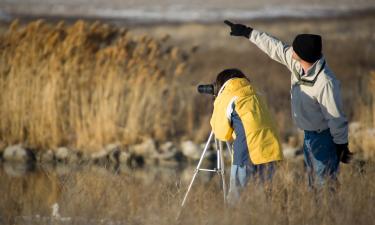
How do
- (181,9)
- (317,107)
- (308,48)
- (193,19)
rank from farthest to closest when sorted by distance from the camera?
(181,9)
(193,19)
(317,107)
(308,48)

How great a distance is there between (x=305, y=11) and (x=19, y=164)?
78.1 ft

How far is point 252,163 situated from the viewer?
8148mm

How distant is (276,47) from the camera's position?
8.65 meters

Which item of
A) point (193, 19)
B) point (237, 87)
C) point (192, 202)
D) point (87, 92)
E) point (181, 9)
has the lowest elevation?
point (192, 202)

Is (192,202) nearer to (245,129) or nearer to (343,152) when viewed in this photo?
(245,129)

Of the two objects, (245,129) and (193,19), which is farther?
(193,19)

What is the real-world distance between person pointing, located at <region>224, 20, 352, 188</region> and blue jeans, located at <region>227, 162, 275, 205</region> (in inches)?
18.2

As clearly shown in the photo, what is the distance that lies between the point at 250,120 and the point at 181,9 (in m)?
31.7

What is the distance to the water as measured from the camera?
35500 mm

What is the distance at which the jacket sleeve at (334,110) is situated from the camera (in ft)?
26.8

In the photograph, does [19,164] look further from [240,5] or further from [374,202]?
[240,5]

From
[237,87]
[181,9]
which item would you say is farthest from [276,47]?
[181,9]

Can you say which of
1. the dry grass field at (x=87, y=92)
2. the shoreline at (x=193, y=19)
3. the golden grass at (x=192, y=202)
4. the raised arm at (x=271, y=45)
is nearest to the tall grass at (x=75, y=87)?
the dry grass field at (x=87, y=92)

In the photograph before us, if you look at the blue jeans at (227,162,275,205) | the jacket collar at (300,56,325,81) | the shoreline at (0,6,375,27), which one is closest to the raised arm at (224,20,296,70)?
→ the jacket collar at (300,56,325,81)
